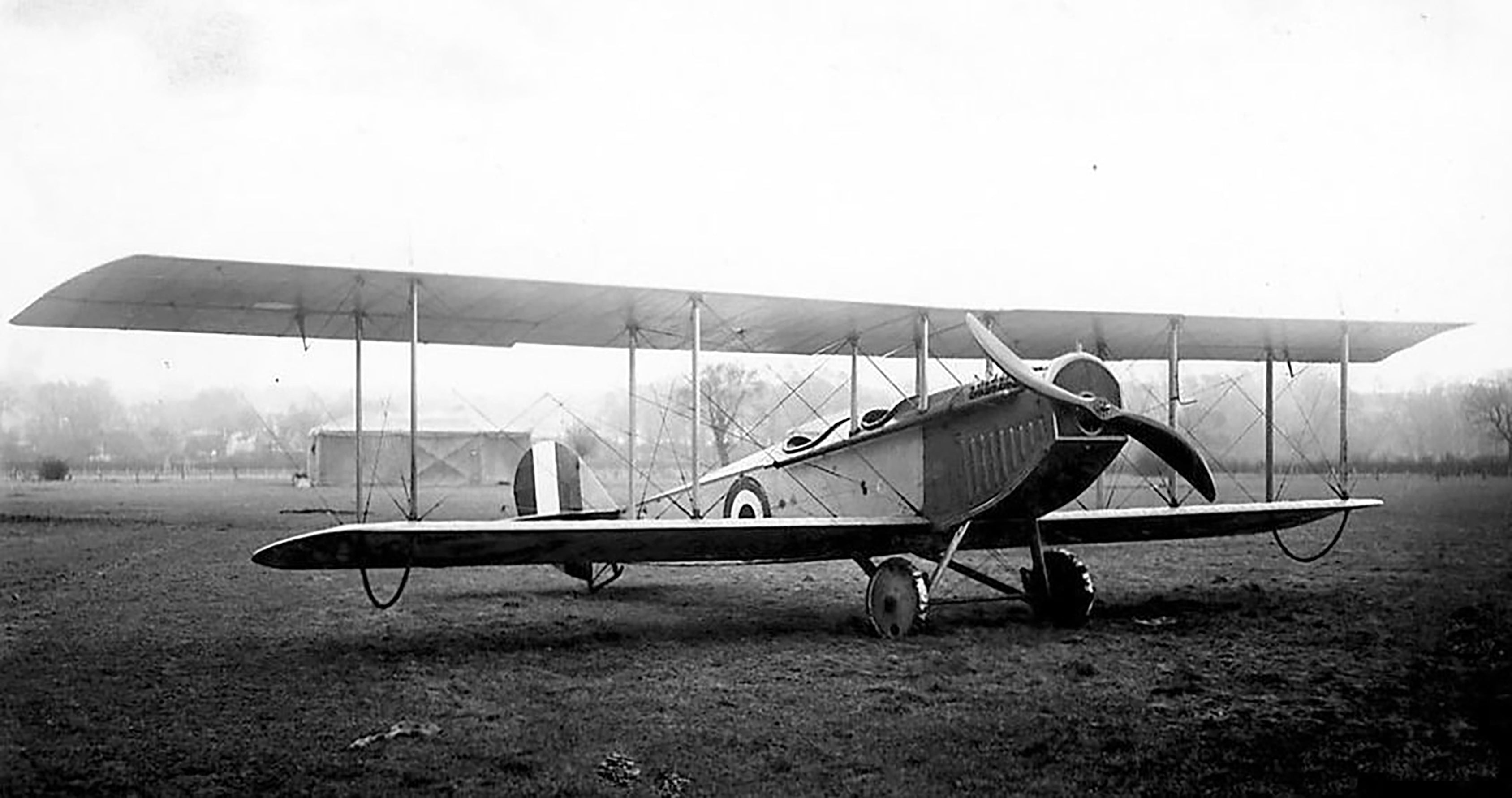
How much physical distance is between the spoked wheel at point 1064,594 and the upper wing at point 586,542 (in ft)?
2.80

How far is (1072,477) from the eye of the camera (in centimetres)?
697

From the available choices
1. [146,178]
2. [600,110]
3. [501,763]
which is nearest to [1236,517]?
[600,110]

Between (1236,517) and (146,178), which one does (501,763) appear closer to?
(146,178)

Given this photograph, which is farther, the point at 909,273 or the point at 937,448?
the point at 909,273

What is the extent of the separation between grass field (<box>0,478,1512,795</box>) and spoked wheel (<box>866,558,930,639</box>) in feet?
0.86

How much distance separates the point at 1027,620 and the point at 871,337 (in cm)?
294

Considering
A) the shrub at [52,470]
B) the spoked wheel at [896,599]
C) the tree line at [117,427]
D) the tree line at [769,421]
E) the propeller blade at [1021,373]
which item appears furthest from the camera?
the spoked wheel at [896,599]

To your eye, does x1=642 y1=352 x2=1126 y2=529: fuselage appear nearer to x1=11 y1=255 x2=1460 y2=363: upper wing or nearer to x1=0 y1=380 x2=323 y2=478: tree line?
x1=11 y1=255 x2=1460 y2=363: upper wing

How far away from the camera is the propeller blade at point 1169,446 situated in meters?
6.63

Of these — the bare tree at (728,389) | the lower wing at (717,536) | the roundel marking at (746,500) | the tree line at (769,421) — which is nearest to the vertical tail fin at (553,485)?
the tree line at (769,421)

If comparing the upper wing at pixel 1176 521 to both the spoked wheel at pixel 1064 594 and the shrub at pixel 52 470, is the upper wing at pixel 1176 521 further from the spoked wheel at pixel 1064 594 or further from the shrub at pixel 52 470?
the shrub at pixel 52 470

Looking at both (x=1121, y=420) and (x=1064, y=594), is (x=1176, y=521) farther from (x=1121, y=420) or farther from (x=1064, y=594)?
(x=1121, y=420)

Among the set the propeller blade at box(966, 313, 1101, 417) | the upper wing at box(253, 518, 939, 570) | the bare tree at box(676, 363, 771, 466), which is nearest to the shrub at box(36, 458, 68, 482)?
the upper wing at box(253, 518, 939, 570)

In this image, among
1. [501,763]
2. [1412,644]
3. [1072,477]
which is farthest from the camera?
[1072,477]
